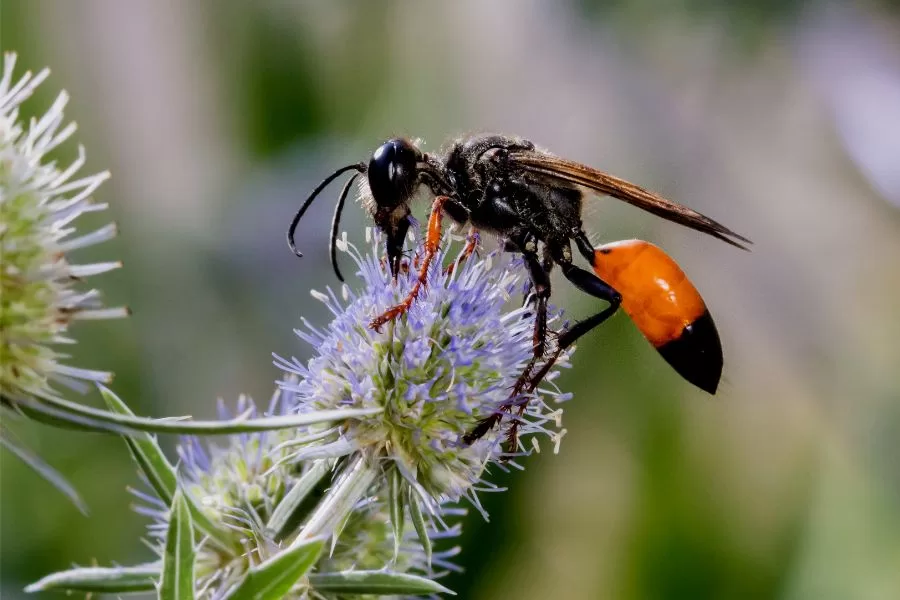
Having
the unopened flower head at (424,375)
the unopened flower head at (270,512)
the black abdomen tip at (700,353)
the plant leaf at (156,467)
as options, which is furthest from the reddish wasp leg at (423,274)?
the black abdomen tip at (700,353)

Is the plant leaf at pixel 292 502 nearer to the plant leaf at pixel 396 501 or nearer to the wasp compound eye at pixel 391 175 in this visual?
the plant leaf at pixel 396 501

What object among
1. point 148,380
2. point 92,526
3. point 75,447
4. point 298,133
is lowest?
point 92,526

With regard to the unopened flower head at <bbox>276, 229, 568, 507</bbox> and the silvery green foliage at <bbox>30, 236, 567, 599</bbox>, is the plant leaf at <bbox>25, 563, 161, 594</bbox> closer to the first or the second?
the silvery green foliage at <bbox>30, 236, 567, 599</bbox>

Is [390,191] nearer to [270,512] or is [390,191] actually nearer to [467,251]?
[467,251]

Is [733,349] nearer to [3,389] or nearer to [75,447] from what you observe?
[75,447]

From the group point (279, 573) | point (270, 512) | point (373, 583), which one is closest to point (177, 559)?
point (279, 573)

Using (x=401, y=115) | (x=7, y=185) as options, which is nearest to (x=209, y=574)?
(x=7, y=185)

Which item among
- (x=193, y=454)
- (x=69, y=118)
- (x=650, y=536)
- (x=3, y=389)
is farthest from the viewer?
(x=69, y=118)
